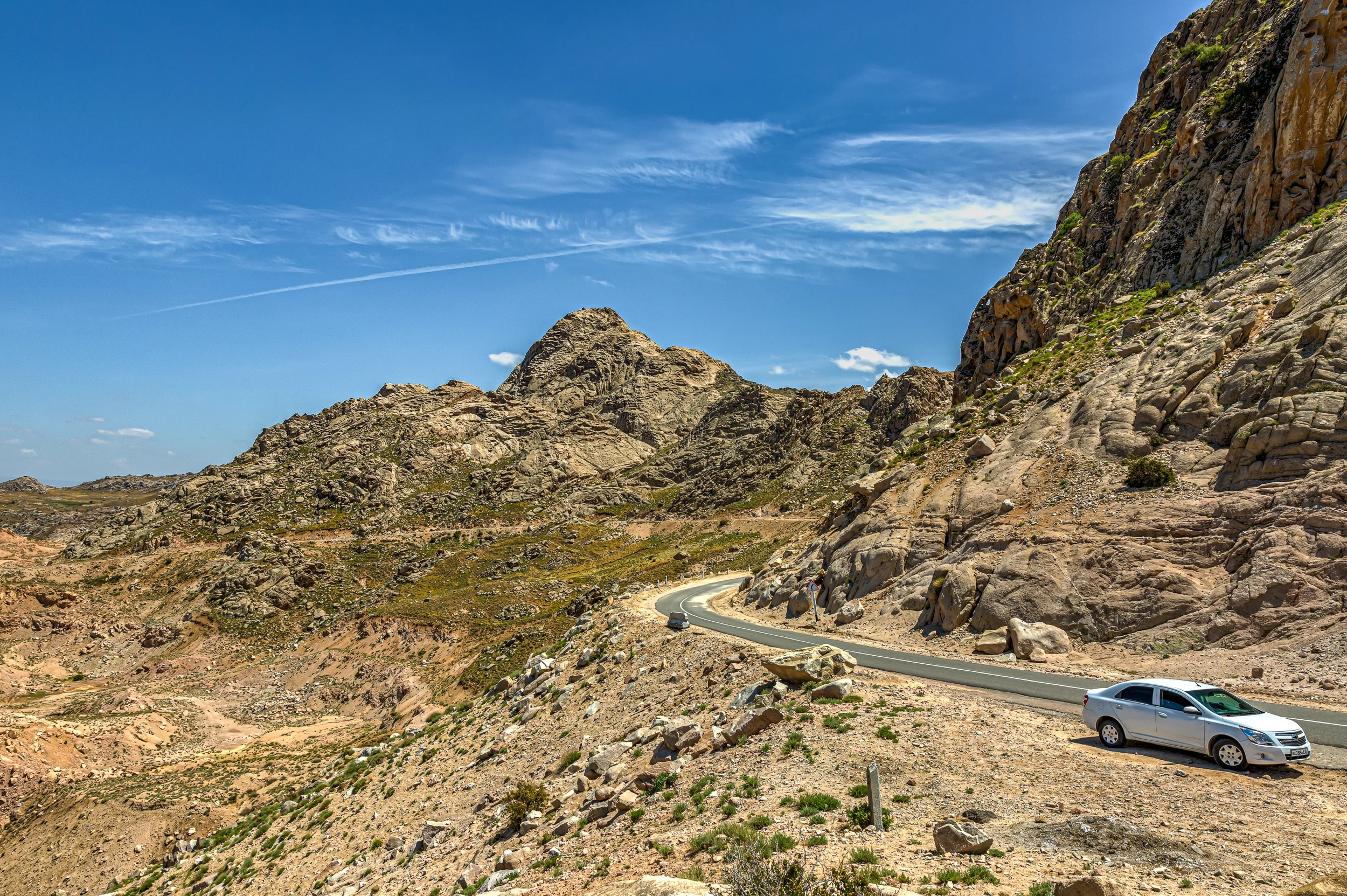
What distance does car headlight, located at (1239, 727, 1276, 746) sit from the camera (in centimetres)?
1133

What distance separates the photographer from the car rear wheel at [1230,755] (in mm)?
11594

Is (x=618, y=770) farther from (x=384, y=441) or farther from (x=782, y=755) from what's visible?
(x=384, y=441)

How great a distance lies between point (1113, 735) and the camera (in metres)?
13.5

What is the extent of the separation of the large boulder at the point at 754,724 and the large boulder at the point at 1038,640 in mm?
10671

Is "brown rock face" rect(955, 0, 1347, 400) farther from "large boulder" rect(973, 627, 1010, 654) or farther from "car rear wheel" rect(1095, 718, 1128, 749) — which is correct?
"car rear wheel" rect(1095, 718, 1128, 749)

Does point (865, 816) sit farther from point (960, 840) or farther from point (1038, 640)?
point (1038, 640)

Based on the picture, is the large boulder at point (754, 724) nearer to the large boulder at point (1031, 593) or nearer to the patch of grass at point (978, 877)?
the patch of grass at point (978, 877)

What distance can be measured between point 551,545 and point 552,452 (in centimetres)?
5302

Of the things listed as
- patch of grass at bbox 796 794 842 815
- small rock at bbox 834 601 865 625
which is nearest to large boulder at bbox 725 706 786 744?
patch of grass at bbox 796 794 842 815

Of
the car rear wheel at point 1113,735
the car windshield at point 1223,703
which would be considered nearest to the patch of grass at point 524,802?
the car rear wheel at point 1113,735

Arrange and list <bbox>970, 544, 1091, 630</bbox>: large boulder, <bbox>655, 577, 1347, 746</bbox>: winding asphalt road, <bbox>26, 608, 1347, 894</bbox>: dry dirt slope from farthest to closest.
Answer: <bbox>970, 544, 1091, 630</bbox>: large boulder → <bbox>655, 577, 1347, 746</bbox>: winding asphalt road → <bbox>26, 608, 1347, 894</bbox>: dry dirt slope

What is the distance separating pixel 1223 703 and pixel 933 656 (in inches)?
472

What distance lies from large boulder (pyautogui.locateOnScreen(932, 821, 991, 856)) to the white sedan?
5522 mm

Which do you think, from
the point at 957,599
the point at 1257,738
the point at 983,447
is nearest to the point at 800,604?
the point at 957,599
